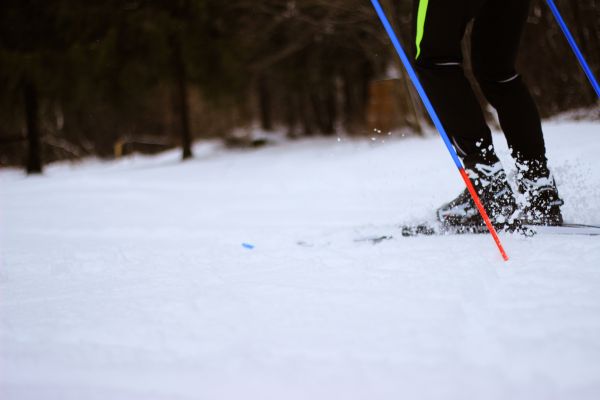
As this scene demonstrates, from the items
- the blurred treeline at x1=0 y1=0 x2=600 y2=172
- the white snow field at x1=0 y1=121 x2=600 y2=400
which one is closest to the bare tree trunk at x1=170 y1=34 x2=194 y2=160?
the blurred treeline at x1=0 y1=0 x2=600 y2=172

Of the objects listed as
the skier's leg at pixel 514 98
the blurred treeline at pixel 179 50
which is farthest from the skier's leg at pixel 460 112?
the blurred treeline at pixel 179 50

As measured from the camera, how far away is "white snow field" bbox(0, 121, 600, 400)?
30.4 inches

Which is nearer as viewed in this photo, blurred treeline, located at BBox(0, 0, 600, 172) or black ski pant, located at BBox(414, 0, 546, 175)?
black ski pant, located at BBox(414, 0, 546, 175)

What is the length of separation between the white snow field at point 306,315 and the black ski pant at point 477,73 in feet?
1.22

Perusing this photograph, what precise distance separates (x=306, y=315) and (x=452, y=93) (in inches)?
38.3

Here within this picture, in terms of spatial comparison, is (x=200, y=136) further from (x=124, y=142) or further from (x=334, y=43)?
(x=334, y=43)

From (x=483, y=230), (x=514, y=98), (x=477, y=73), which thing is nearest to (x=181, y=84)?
(x=477, y=73)

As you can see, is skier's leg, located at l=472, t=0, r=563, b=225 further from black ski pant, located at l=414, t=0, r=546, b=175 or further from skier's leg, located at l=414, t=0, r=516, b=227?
skier's leg, located at l=414, t=0, r=516, b=227

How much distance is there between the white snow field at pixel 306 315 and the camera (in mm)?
773

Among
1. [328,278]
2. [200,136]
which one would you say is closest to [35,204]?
[328,278]

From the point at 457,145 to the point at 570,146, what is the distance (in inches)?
83.0

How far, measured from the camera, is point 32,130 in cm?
864

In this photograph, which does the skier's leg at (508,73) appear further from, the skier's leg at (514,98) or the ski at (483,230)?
the ski at (483,230)

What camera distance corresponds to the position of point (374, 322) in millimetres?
967
